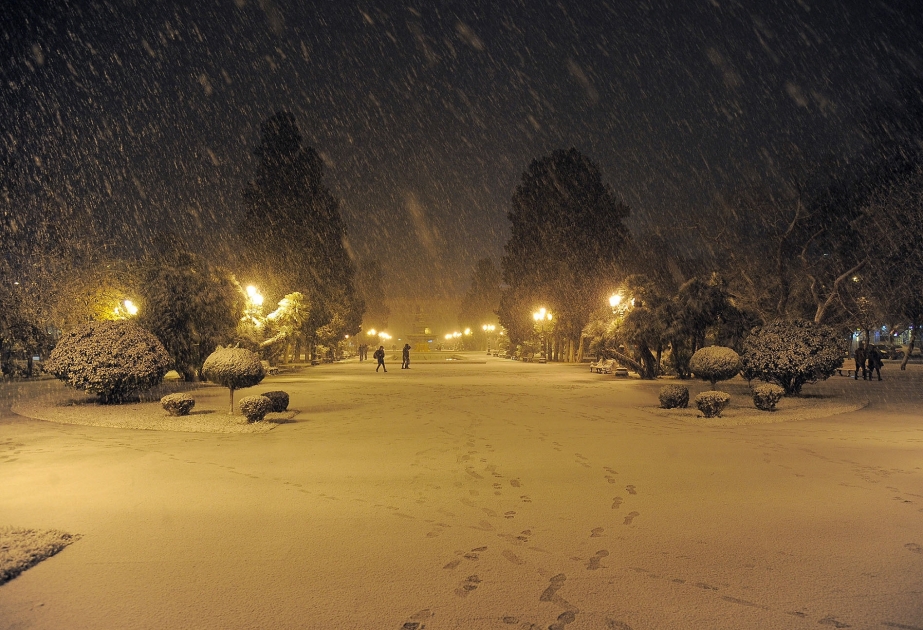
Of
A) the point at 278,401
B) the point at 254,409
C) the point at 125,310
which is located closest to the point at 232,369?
the point at 278,401

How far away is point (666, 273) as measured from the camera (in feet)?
159

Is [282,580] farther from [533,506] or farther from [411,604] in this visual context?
[533,506]

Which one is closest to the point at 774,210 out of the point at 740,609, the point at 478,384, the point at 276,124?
the point at 478,384

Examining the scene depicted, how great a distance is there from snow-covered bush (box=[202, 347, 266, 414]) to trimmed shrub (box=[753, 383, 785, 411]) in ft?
38.4

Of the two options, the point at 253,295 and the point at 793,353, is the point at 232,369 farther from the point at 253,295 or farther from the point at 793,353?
the point at 253,295

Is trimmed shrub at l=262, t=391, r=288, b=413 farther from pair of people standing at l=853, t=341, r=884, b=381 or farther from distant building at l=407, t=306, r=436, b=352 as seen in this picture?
distant building at l=407, t=306, r=436, b=352

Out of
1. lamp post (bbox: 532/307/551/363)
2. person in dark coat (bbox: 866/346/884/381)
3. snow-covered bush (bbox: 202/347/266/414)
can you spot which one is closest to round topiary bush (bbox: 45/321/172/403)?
snow-covered bush (bbox: 202/347/266/414)

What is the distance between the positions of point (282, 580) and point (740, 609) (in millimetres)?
3063

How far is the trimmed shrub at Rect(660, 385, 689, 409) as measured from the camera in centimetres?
Result: 1622

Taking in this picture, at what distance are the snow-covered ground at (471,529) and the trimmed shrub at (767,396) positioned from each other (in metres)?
3.09

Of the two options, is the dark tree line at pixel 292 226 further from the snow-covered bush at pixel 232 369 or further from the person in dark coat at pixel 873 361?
the person in dark coat at pixel 873 361

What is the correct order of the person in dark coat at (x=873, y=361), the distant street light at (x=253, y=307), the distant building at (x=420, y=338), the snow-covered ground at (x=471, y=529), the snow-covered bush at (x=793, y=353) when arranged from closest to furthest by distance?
1. the snow-covered ground at (x=471, y=529)
2. the snow-covered bush at (x=793, y=353)
3. the person in dark coat at (x=873, y=361)
4. the distant street light at (x=253, y=307)
5. the distant building at (x=420, y=338)

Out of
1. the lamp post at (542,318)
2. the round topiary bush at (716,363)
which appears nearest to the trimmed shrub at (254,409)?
the round topiary bush at (716,363)

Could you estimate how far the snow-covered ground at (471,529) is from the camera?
4258 millimetres
